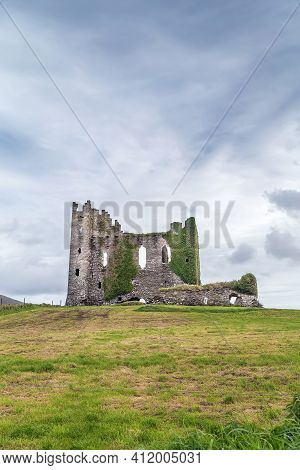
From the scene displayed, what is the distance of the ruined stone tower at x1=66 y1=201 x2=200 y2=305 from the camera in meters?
59.0

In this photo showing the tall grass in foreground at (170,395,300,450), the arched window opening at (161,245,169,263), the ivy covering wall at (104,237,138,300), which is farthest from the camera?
the arched window opening at (161,245,169,263)

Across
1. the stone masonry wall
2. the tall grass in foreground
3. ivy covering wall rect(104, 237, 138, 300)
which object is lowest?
the tall grass in foreground

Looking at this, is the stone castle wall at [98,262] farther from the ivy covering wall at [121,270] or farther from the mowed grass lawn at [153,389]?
the mowed grass lawn at [153,389]

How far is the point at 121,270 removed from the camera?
60156mm

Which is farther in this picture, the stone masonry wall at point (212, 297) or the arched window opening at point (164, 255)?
the arched window opening at point (164, 255)

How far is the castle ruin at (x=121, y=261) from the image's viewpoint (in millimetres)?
59000

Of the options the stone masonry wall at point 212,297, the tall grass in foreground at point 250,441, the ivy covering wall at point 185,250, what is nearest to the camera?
the tall grass in foreground at point 250,441

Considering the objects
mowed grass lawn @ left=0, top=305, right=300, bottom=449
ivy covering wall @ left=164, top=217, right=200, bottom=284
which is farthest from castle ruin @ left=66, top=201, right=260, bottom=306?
mowed grass lawn @ left=0, top=305, right=300, bottom=449

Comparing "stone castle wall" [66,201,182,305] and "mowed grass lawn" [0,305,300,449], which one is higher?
"stone castle wall" [66,201,182,305]

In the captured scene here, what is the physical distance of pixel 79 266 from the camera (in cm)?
5916

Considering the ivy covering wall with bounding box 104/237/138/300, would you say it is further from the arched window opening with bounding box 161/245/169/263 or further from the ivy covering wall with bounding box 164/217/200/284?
the ivy covering wall with bounding box 164/217/200/284

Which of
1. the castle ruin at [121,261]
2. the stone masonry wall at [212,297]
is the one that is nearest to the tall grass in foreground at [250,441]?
the stone masonry wall at [212,297]
